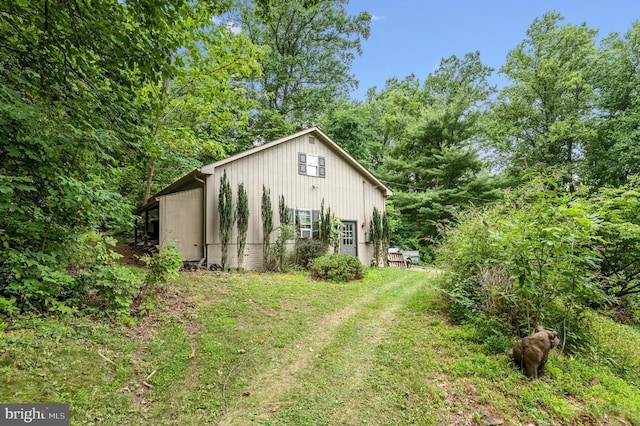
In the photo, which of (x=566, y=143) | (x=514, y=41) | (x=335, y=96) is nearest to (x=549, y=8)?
(x=514, y=41)

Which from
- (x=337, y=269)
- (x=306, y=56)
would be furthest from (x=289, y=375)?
(x=306, y=56)

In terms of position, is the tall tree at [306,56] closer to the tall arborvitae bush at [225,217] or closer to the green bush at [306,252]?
the tall arborvitae bush at [225,217]

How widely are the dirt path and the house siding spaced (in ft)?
17.8

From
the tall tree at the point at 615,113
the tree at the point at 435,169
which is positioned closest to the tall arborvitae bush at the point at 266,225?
the tree at the point at 435,169

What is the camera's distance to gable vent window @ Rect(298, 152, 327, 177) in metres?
11.3

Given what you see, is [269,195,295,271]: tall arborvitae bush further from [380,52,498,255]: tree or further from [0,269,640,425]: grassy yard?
[380,52,498,255]: tree

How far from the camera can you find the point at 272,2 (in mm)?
4125

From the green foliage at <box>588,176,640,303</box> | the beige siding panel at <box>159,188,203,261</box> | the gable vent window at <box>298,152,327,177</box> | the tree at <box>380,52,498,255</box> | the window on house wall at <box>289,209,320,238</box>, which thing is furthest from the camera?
the tree at <box>380,52,498,255</box>

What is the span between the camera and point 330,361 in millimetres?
3645

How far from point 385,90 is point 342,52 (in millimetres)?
6705

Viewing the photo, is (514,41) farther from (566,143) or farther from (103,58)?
(103,58)

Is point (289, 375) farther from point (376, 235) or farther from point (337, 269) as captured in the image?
point (376, 235)

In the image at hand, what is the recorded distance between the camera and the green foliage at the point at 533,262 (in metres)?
3.48

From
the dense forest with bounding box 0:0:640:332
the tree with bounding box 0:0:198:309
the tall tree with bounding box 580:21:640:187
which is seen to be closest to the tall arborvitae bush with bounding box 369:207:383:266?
the dense forest with bounding box 0:0:640:332
